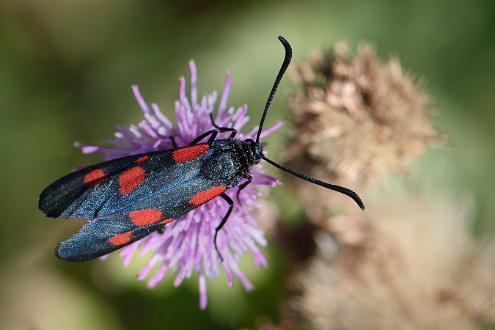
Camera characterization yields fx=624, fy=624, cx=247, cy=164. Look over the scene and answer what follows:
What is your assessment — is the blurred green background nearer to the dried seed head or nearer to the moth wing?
the dried seed head

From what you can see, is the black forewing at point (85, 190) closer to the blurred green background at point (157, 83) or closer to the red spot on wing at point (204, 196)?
the red spot on wing at point (204, 196)

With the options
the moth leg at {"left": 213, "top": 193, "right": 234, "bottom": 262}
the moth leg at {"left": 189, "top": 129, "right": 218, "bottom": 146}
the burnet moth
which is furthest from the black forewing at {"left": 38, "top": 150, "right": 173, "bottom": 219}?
the moth leg at {"left": 213, "top": 193, "right": 234, "bottom": 262}

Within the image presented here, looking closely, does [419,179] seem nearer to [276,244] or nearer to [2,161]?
[276,244]

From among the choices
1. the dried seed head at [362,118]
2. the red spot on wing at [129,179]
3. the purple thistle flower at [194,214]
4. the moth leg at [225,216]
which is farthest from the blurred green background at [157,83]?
the red spot on wing at [129,179]

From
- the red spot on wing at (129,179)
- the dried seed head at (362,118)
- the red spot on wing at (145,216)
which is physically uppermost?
the dried seed head at (362,118)

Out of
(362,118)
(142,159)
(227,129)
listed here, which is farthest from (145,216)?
(362,118)
